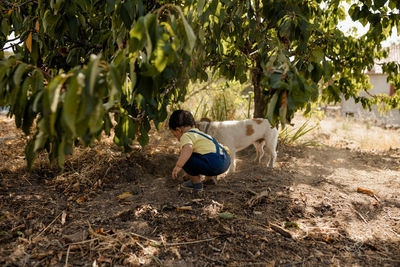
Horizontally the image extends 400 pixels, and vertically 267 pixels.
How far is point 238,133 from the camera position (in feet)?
13.7

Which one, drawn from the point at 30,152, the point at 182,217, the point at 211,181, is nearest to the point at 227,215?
the point at 182,217

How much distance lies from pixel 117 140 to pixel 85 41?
141 cm

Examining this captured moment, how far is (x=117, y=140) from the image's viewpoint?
162 cm

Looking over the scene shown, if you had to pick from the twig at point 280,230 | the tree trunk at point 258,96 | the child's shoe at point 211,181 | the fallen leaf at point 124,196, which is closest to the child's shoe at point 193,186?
the child's shoe at point 211,181

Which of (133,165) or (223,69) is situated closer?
(223,69)

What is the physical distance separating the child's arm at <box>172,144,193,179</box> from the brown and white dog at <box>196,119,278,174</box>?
1.09 metres

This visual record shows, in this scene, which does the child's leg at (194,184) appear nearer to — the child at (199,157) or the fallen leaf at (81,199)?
the child at (199,157)

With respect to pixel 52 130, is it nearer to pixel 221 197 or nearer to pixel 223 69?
pixel 221 197

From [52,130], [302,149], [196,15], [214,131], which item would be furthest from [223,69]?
[302,149]

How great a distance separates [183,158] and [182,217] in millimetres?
561

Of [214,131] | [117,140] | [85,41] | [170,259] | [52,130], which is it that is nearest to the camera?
[52,130]

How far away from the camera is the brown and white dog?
4.05 m

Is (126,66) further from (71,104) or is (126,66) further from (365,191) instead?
(365,191)

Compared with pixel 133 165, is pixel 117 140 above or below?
above
